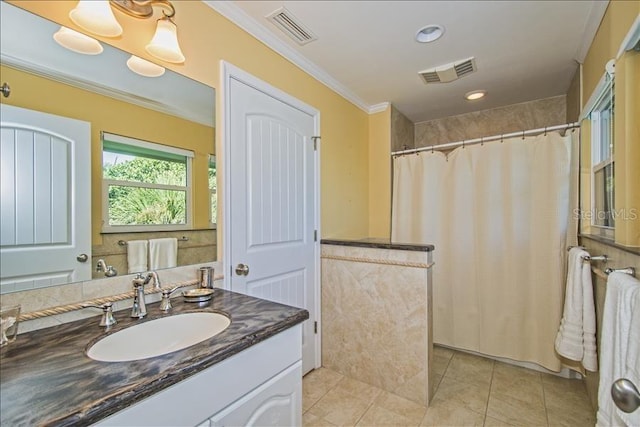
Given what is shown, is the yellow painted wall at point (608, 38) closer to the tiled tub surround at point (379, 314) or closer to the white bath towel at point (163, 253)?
the tiled tub surround at point (379, 314)

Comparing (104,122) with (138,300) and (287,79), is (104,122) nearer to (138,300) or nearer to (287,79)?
(138,300)

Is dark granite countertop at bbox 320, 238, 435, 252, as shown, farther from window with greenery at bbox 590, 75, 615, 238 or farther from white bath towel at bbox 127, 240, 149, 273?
white bath towel at bbox 127, 240, 149, 273

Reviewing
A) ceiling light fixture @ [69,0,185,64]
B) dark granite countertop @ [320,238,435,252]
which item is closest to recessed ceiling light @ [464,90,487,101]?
dark granite countertop @ [320,238,435,252]

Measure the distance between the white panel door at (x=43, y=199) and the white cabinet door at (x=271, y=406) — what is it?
2.32ft

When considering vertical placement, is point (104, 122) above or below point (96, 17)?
below

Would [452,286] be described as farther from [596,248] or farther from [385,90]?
[385,90]

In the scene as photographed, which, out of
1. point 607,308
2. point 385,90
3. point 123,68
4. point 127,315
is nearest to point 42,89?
point 123,68

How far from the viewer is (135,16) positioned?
3.82 feet

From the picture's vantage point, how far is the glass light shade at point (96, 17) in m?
1.02

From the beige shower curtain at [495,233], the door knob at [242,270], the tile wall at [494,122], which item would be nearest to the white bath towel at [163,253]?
the door knob at [242,270]

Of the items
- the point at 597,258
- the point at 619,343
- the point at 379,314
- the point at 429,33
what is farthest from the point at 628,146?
the point at 379,314

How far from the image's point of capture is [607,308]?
1.00 meters

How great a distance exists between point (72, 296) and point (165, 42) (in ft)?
3.47

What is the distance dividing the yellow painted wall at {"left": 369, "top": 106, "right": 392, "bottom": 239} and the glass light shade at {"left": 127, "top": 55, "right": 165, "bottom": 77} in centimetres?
202
